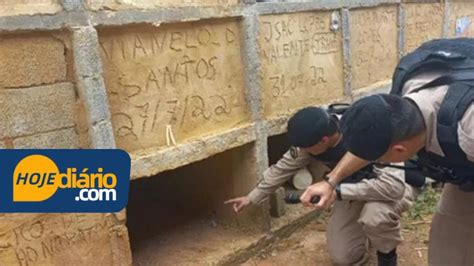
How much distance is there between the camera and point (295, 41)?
308 cm

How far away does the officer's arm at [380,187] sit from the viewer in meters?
2.44

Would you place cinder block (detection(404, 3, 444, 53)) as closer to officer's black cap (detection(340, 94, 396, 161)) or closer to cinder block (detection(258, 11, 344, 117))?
cinder block (detection(258, 11, 344, 117))

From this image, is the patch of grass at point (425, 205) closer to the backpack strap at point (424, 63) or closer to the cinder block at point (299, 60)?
the cinder block at point (299, 60)

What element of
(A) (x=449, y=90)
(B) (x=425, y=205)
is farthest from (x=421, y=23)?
(A) (x=449, y=90)

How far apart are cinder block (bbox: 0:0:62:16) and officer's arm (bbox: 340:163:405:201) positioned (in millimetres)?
1554

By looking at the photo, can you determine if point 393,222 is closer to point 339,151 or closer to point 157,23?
point 339,151

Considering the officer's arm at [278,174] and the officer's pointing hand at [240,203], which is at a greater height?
the officer's arm at [278,174]

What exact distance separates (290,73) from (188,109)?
88 cm

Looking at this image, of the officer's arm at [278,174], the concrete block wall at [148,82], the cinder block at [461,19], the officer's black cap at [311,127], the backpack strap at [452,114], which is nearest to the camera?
the backpack strap at [452,114]

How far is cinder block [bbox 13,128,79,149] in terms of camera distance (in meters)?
1.91

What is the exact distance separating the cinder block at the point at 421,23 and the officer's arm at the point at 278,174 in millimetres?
2194

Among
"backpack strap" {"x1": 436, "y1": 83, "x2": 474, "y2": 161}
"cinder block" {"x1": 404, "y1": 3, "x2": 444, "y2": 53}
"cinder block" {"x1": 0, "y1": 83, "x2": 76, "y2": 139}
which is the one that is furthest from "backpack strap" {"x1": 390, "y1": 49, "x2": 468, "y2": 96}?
"cinder block" {"x1": 404, "y1": 3, "x2": 444, "y2": 53}

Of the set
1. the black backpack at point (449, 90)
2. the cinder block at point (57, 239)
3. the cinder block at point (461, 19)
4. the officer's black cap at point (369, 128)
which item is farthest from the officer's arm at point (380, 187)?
the cinder block at point (461, 19)

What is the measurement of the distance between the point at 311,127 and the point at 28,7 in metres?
1.32
